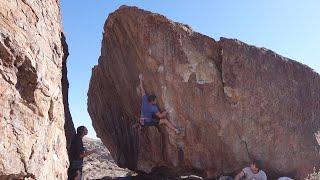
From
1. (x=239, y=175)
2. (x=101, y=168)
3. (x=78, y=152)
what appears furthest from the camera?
(x=101, y=168)

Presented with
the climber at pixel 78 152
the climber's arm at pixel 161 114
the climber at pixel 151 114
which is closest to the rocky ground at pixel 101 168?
the climber at pixel 151 114

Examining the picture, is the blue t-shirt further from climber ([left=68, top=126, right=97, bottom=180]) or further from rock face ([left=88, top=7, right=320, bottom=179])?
climber ([left=68, top=126, right=97, bottom=180])

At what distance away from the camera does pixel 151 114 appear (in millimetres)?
15859

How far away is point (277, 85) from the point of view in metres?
16.3

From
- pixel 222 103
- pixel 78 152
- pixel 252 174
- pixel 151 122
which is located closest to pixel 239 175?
pixel 252 174

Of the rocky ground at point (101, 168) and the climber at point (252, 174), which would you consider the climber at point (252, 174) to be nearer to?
the climber at point (252, 174)

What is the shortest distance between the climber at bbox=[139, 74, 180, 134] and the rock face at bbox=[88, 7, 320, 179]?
31cm

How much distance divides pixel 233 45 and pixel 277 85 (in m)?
2.27

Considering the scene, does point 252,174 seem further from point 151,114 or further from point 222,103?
point 151,114

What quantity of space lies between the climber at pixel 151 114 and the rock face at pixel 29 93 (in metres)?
4.30

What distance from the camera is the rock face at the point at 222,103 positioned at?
16.0 meters

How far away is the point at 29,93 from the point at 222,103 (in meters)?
8.47

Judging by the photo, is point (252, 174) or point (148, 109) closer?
point (252, 174)

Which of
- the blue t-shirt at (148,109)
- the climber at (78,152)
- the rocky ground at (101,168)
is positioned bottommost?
the rocky ground at (101,168)
